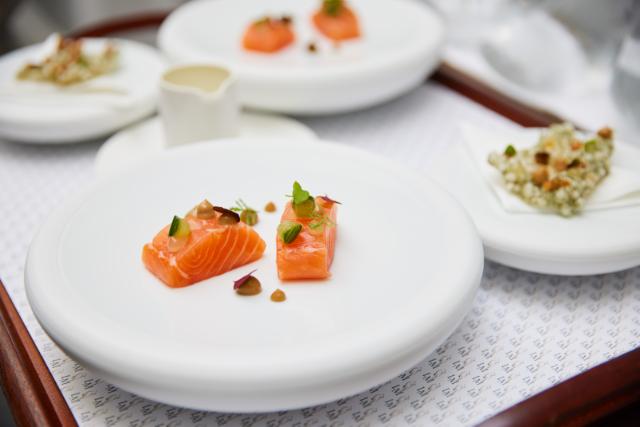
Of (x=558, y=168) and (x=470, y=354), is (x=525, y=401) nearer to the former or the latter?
(x=470, y=354)

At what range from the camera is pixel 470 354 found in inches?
36.6

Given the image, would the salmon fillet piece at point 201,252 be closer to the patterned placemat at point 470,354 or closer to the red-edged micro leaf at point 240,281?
the red-edged micro leaf at point 240,281

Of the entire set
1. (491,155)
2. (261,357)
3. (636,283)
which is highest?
(261,357)

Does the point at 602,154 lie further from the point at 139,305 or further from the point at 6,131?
the point at 6,131

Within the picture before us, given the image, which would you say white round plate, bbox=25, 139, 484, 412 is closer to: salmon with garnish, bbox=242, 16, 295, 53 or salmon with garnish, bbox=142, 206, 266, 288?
salmon with garnish, bbox=142, 206, 266, 288

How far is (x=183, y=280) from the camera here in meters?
0.88

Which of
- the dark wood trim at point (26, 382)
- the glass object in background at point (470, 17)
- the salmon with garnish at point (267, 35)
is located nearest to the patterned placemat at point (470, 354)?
the dark wood trim at point (26, 382)

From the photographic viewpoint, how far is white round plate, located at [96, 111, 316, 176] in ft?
4.54

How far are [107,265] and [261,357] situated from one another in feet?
1.05

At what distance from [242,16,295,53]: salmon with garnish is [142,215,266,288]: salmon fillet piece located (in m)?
0.85

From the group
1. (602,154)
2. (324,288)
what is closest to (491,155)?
(602,154)

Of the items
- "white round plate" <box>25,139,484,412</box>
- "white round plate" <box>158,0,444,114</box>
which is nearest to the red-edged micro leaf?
"white round plate" <box>25,139,484,412</box>

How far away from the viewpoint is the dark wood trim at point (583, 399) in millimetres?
758

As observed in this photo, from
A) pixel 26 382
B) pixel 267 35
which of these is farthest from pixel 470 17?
pixel 26 382
